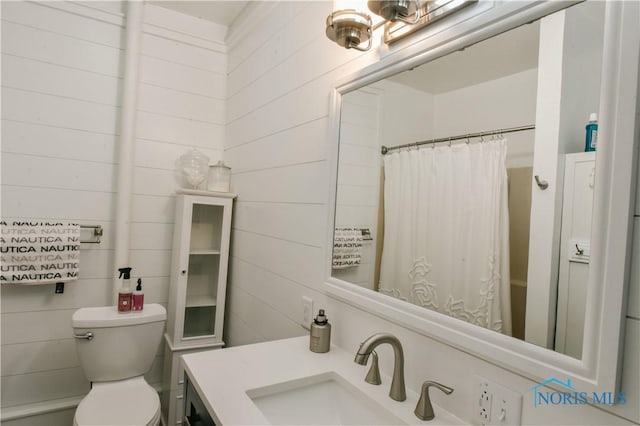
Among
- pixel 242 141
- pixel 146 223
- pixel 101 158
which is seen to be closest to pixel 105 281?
pixel 146 223

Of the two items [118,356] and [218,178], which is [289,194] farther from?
[118,356]

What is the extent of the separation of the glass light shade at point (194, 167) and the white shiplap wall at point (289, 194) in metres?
0.19

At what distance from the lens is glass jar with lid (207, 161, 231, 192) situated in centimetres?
233

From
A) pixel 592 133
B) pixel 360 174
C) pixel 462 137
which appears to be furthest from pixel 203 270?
pixel 592 133

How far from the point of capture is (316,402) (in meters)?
1.07

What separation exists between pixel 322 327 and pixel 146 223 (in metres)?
1.56

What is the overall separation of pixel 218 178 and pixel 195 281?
0.66 m

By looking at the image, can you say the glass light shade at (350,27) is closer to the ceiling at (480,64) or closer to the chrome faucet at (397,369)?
the ceiling at (480,64)

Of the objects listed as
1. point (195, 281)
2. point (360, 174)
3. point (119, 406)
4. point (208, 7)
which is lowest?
point (119, 406)

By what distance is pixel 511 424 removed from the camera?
2.52 ft

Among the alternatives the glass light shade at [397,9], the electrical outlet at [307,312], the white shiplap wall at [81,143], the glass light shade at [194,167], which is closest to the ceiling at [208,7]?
the white shiplap wall at [81,143]

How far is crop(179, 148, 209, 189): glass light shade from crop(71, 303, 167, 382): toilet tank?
859mm

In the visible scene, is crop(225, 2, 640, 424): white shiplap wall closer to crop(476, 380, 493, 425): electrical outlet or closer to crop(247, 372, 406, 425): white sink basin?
crop(476, 380, 493, 425): electrical outlet

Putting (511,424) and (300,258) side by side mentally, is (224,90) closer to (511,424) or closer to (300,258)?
(300,258)
